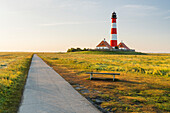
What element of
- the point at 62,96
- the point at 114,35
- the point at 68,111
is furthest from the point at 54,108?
the point at 114,35

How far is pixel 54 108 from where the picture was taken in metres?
5.66

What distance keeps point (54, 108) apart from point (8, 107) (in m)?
1.88

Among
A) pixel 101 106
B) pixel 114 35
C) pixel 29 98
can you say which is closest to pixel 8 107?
pixel 29 98

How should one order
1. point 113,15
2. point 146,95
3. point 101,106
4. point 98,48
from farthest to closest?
point 98,48 < point 113,15 < point 146,95 < point 101,106

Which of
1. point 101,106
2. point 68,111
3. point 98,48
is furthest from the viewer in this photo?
point 98,48

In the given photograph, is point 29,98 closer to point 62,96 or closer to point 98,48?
point 62,96

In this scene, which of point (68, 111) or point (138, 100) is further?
point (138, 100)

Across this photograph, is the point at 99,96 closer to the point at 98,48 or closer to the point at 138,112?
the point at 138,112

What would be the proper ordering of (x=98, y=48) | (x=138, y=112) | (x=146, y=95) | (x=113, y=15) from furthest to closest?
(x=98, y=48)
(x=113, y=15)
(x=146, y=95)
(x=138, y=112)

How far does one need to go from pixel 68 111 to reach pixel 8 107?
2.48m

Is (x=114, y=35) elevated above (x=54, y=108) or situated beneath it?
elevated above

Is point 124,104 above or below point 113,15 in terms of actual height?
below

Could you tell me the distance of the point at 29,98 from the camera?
22.5 ft

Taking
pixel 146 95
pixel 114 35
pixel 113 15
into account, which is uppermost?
pixel 113 15
